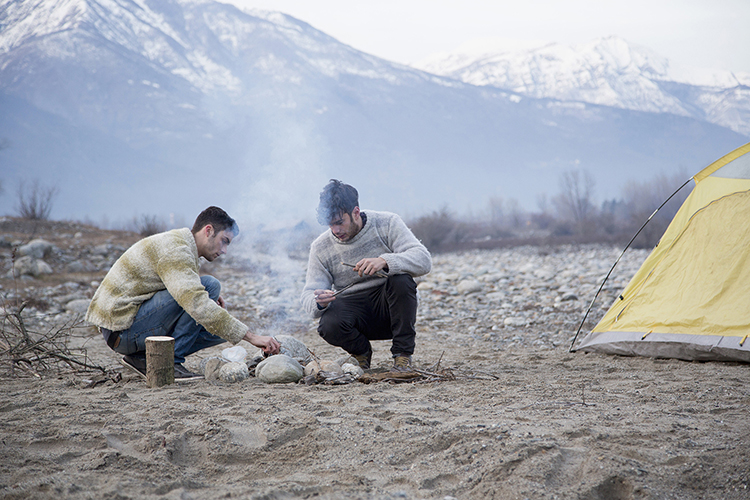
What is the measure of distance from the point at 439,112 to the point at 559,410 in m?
147

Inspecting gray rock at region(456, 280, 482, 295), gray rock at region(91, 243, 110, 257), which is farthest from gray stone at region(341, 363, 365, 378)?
gray rock at region(91, 243, 110, 257)

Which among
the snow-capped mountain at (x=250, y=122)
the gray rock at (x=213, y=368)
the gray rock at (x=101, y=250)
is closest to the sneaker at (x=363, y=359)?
the gray rock at (x=213, y=368)

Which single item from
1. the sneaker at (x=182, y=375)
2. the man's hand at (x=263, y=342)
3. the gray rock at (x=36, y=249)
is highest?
the gray rock at (x=36, y=249)

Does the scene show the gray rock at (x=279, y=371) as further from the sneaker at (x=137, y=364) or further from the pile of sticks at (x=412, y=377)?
the sneaker at (x=137, y=364)

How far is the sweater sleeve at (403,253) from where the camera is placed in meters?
3.33

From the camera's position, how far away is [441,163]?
12281 cm

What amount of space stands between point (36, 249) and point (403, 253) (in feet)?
32.0

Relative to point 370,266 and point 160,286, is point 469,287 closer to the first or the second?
point 370,266

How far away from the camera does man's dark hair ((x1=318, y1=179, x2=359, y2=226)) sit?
11.1 ft

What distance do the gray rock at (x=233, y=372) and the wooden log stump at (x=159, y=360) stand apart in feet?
1.11

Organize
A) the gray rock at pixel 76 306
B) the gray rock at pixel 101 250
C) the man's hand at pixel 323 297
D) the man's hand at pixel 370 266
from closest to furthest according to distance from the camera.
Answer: the man's hand at pixel 370 266 < the man's hand at pixel 323 297 < the gray rock at pixel 76 306 < the gray rock at pixel 101 250

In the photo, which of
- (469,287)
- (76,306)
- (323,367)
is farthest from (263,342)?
(469,287)

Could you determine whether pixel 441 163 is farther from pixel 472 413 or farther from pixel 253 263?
pixel 472 413

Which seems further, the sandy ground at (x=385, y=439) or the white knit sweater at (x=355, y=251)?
the white knit sweater at (x=355, y=251)
